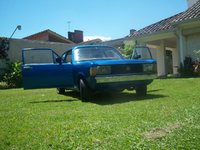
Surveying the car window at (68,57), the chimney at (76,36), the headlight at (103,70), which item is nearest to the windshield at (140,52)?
the car window at (68,57)

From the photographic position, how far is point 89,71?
24.2ft

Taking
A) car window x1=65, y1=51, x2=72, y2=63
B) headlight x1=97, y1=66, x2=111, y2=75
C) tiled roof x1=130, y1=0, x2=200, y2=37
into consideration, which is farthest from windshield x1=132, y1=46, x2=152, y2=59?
headlight x1=97, y1=66, x2=111, y2=75

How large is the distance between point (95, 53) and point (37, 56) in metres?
1.83

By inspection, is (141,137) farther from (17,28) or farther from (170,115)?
(17,28)

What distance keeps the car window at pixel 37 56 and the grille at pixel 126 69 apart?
2.61 m

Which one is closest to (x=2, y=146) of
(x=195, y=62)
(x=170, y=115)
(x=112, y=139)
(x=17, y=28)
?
(x=112, y=139)

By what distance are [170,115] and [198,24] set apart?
11.5m

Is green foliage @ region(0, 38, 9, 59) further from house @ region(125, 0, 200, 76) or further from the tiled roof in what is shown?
the tiled roof

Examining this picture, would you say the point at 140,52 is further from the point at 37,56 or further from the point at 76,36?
the point at 76,36

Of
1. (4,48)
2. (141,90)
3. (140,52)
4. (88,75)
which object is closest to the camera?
(88,75)

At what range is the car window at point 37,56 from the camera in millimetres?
8961

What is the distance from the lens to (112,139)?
3.64 meters

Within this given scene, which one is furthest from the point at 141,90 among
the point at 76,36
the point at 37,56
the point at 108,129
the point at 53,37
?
the point at 76,36

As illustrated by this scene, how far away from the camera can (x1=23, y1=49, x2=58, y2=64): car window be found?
8961 millimetres
